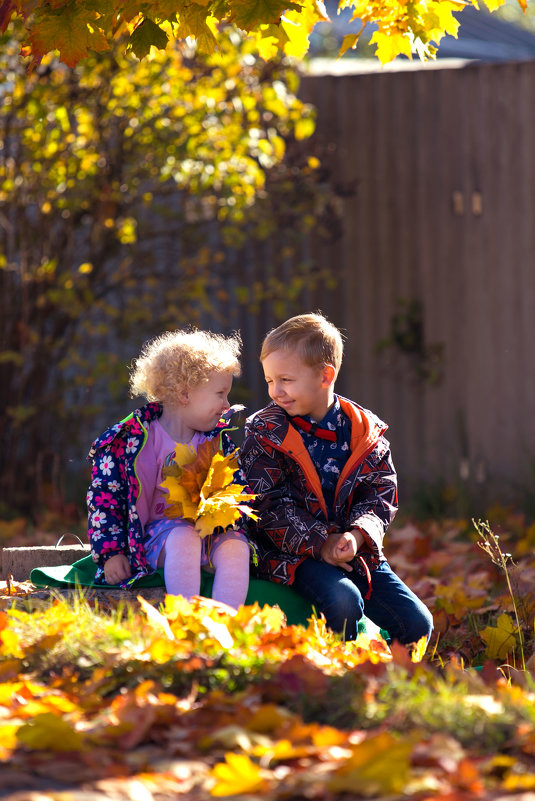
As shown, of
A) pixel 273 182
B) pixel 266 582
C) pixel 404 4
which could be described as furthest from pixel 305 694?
pixel 273 182

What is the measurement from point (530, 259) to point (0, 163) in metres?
3.32

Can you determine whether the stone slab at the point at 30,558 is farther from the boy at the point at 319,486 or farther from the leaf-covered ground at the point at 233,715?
the leaf-covered ground at the point at 233,715

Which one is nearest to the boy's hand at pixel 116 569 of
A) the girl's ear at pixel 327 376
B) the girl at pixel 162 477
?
the girl at pixel 162 477

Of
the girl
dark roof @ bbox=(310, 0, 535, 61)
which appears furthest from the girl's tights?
dark roof @ bbox=(310, 0, 535, 61)

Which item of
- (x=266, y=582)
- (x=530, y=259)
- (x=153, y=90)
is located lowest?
(x=266, y=582)

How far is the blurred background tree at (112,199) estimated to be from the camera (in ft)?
19.3

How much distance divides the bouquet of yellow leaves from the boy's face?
34 cm

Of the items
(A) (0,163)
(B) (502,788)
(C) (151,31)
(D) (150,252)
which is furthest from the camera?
→ (D) (150,252)

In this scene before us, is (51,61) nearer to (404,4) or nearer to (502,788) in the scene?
(404,4)

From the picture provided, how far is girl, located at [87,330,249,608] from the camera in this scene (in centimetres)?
312

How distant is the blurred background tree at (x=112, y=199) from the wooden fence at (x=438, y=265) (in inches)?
14.6

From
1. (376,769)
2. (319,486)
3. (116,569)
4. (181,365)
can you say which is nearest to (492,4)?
(181,365)

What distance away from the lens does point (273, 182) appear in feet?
21.8

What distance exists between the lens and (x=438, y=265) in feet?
21.8
